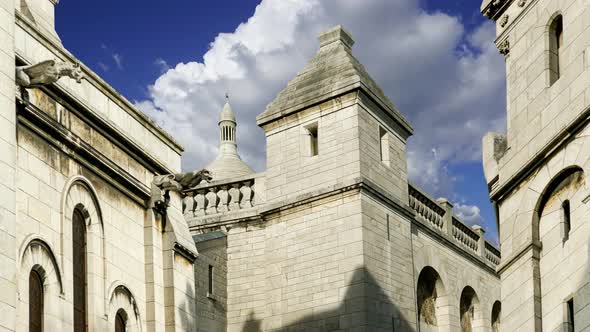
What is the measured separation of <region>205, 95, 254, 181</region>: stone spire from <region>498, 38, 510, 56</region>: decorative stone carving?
35.4 meters

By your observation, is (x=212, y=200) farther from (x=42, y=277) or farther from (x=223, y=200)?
(x=42, y=277)

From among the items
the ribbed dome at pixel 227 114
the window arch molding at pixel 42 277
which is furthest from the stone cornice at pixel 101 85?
the ribbed dome at pixel 227 114

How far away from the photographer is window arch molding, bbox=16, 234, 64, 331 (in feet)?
53.3

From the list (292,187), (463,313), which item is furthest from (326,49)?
(463,313)

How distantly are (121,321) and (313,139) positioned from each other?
838 cm

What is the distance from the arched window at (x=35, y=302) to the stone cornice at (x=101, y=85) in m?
3.20

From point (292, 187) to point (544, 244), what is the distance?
8.53 metres

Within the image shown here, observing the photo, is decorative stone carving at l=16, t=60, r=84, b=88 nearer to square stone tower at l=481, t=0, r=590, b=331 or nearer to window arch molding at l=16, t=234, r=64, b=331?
window arch molding at l=16, t=234, r=64, b=331

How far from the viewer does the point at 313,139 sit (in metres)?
26.5

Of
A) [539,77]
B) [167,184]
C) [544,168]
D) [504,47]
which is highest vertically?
[504,47]

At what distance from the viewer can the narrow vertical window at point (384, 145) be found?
26.5 metres

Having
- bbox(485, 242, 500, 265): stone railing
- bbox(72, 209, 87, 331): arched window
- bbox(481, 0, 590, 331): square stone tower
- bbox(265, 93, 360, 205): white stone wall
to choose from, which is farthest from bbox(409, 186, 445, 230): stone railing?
bbox(72, 209, 87, 331): arched window

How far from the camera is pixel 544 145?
18219 millimetres

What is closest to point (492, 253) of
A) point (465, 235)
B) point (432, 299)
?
point (465, 235)
